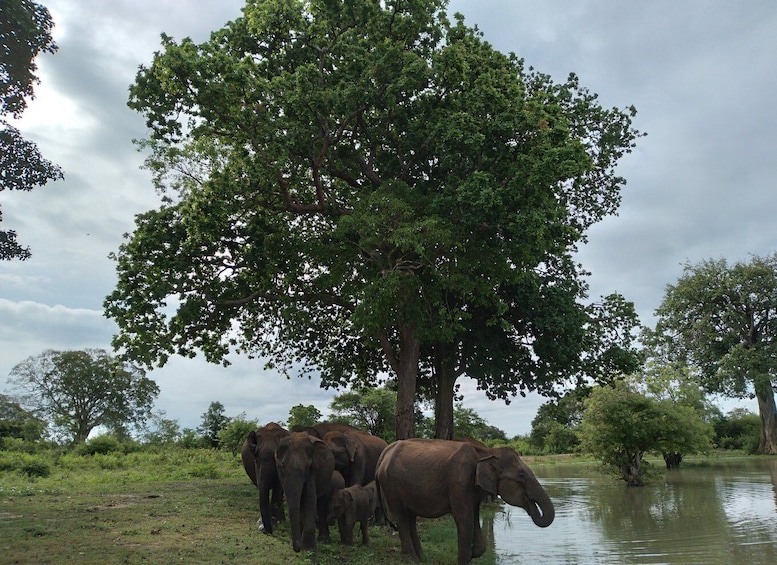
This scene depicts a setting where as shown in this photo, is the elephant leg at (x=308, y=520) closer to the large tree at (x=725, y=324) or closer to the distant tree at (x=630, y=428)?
the distant tree at (x=630, y=428)

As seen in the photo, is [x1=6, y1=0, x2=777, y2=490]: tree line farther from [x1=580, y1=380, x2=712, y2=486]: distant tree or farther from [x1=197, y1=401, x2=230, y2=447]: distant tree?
[x1=197, y1=401, x2=230, y2=447]: distant tree

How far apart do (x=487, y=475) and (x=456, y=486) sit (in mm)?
594

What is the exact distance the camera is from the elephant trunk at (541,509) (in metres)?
9.70

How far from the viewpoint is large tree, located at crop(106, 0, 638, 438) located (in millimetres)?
16922

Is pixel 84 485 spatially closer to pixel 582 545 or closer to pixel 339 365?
pixel 339 365

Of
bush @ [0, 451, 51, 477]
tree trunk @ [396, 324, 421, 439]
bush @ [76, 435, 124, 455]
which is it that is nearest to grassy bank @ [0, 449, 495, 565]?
tree trunk @ [396, 324, 421, 439]

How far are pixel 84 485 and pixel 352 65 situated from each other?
51.3 ft

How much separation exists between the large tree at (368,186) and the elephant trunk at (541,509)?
25.4 ft

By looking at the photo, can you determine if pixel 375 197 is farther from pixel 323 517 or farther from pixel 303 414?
pixel 303 414

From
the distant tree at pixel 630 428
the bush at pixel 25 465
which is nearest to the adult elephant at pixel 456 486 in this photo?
the distant tree at pixel 630 428

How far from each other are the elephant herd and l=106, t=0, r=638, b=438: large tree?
22.0ft

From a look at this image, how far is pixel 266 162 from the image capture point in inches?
713

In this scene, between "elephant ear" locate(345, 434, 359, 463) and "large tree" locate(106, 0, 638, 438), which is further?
"large tree" locate(106, 0, 638, 438)

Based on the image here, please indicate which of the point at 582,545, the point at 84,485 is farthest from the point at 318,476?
the point at 84,485
